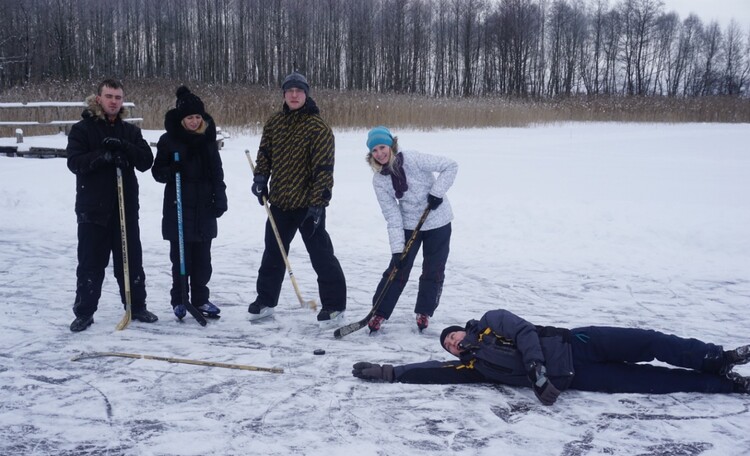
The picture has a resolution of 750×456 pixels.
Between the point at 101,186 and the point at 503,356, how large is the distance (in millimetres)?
2932

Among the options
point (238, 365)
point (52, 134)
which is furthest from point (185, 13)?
point (238, 365)

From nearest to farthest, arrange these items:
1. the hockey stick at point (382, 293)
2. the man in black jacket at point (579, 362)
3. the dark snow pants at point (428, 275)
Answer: the man in black jacket at point (579, 362) → the hockey stick at point (382, 293) → the dark snow pants at point (428, 275)

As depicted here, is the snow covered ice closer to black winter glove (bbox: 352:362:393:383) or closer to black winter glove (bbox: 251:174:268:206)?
black winter glove (bbox: 352:362:393:383)

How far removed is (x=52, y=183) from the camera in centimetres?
919

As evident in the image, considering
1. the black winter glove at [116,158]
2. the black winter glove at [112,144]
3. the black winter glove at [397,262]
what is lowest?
the black winter glove at [397,262]

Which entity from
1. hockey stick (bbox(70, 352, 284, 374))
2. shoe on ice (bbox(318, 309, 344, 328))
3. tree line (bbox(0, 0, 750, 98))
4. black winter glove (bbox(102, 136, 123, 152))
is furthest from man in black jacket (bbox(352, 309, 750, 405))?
tree line (bbox(0, 0, 750, 98))

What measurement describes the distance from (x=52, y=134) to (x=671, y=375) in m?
15.6

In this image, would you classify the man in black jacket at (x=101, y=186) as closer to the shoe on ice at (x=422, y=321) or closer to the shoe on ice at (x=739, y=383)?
the shoe on ice at (x=422, y=321)

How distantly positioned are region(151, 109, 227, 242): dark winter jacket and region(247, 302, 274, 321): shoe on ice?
1.99 ft

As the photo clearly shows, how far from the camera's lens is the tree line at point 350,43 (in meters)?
39.0

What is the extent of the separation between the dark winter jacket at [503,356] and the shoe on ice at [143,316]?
6.74 ft

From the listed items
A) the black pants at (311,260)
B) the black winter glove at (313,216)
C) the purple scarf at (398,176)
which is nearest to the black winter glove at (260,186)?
the black pants at (311,260)

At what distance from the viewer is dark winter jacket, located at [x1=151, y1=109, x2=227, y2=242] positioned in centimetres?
445

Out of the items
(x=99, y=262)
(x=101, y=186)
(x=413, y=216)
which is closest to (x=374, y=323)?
(x=413, y=216)
